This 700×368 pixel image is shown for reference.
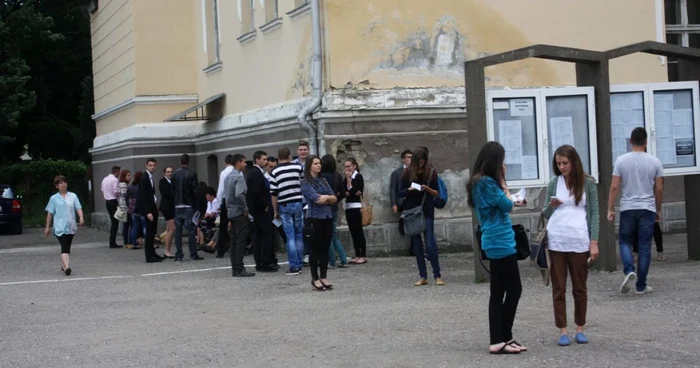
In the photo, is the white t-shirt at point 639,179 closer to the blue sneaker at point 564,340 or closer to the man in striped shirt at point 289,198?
the blue sneaker at point 564,340

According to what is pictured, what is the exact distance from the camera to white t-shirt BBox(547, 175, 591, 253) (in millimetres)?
9773

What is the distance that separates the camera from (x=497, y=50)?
Result: 1992 centimetres

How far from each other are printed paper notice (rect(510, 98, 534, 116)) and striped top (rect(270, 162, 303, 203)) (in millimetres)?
3519

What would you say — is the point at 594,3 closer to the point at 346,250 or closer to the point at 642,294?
the point at 346,250

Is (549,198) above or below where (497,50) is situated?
below

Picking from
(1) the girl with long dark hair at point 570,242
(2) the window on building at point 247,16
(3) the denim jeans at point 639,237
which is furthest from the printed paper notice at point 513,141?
(2) the window on building at point 247,16

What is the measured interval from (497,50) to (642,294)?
801cm

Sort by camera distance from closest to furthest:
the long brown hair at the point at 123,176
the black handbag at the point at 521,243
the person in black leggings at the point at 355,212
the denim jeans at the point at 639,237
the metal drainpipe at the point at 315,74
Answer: the black handbag at the point at 521,243 < the denim jeans at the point at 639,237 < the person in black leggings at the point at 355,212 < the metal drainpipe at the point at 315,74 < the long brown hair at the point at 123,176

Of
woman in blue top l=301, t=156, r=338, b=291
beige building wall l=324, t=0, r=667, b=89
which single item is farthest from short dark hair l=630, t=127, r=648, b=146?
beige building wall l=324, t=0, r=667, b=89

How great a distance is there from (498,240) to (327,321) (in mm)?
2881

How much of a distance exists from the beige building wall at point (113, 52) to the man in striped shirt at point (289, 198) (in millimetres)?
12896

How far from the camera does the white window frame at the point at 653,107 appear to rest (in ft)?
49.5

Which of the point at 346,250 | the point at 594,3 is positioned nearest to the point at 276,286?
the point at 346,250

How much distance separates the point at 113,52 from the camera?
31656 mm
